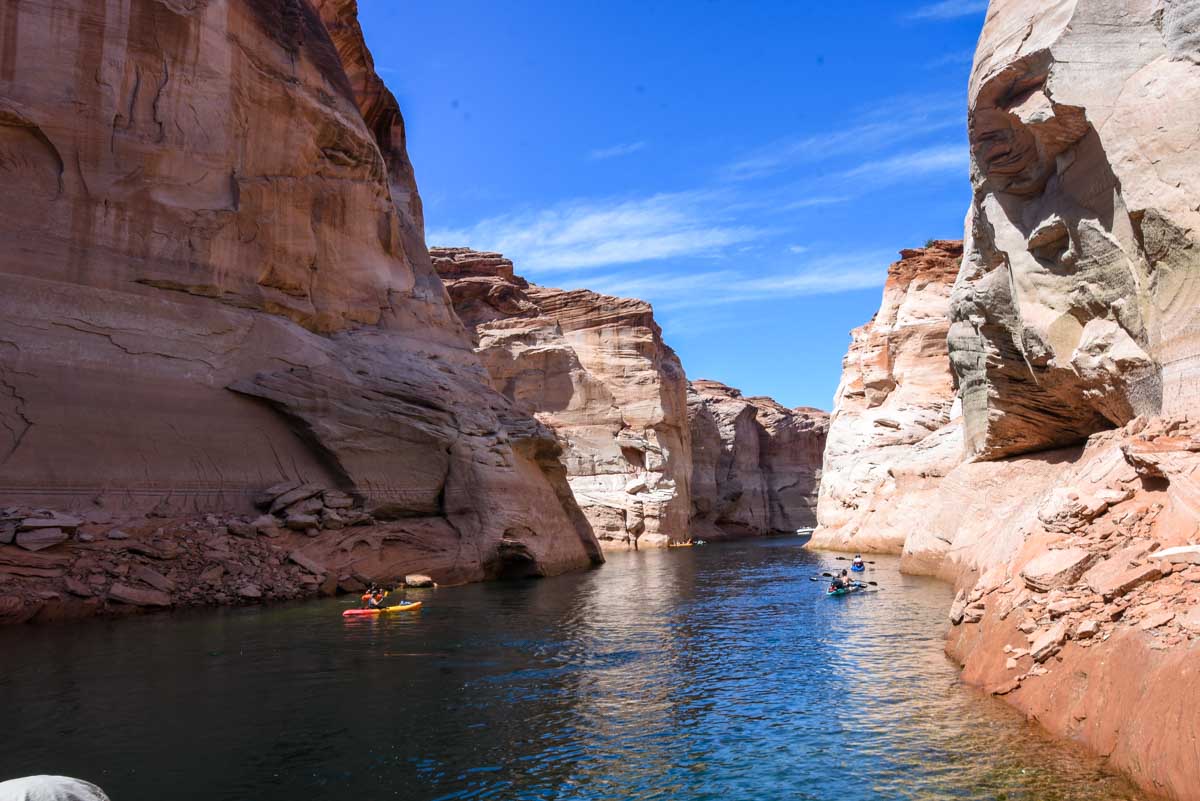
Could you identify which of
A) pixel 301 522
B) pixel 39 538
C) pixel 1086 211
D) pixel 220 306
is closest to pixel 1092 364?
pixel 1086 211

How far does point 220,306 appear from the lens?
1074 inches

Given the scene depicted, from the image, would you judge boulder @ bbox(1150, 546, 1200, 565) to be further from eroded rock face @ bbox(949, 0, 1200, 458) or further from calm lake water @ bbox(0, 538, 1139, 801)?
eroded rock face @ bbox(949, 0, 1200, 458)

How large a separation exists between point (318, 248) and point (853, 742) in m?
27.2

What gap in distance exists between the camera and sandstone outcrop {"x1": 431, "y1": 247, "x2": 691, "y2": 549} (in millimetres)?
60438

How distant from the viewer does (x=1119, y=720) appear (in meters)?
7.96

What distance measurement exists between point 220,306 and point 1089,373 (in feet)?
76.6

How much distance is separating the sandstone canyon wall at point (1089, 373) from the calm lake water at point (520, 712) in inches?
33.9

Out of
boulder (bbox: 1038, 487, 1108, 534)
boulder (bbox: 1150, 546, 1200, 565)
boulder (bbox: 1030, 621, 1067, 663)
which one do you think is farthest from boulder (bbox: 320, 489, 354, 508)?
boulder (bbox: 1150, 546, 1200, 565)

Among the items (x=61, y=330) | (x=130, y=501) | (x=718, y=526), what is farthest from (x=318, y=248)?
(x=718, y=526)

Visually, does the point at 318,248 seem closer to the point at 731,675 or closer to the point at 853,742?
the point at 731,675

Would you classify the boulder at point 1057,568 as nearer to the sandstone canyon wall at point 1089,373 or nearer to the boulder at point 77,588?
the sandstone canyon wall at point 1089,373

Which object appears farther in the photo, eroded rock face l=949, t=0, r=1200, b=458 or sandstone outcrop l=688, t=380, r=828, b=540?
sandstone outcrop l=688, t=380, r=828, b=540

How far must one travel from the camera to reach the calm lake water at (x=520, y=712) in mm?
8781

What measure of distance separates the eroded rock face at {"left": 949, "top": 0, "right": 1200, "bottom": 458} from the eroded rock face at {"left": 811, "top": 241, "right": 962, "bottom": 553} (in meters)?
15.9
